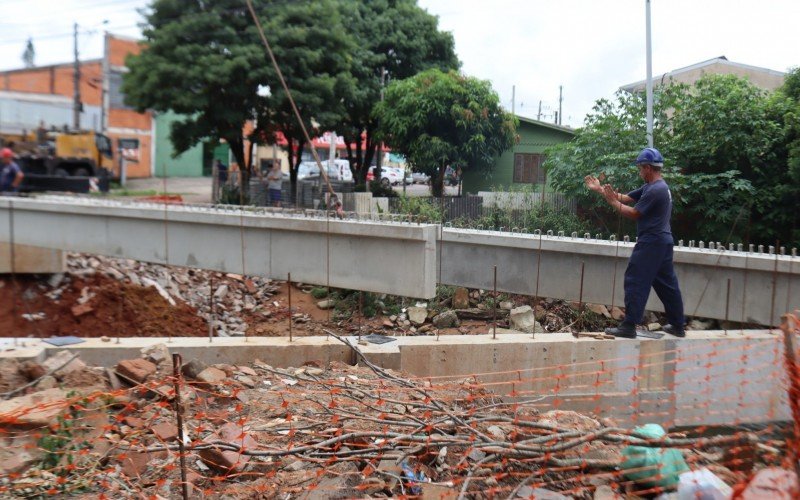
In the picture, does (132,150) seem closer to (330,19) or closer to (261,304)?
(330,19)

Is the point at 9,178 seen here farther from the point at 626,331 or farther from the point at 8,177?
the point at 626,331

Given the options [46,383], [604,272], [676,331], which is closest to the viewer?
[46,383]

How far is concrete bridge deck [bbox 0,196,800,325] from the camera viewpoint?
28.0ft

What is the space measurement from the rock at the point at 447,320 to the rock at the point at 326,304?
2758mm

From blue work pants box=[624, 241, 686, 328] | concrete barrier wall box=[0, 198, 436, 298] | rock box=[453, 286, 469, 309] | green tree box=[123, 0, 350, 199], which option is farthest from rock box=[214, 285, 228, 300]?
blue work pants box=[624, 241, 686, 328]

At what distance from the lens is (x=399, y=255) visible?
398 inches

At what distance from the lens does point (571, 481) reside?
4105 mm

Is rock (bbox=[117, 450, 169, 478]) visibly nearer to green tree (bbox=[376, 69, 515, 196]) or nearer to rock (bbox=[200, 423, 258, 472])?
rock (bbox=[200, 423, 258, 472])

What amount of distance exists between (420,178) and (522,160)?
4.27m

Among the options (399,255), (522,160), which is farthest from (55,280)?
(522,160)

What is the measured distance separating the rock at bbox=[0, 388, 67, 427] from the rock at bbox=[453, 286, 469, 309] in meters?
7.88

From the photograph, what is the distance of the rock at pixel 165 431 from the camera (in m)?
4.61

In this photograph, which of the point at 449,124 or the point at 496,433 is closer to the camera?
the point at 496,433

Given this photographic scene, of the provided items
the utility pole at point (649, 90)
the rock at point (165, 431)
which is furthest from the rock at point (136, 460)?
the utility pole at point (649, 90)
